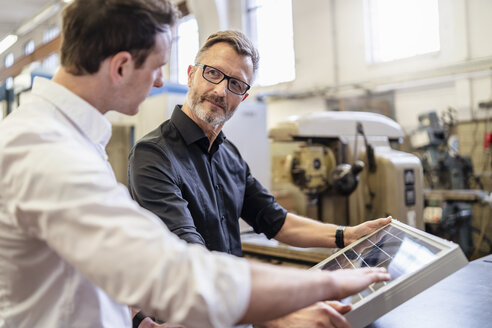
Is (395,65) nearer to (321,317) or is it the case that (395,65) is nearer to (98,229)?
(321,317)

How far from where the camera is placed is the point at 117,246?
55cm

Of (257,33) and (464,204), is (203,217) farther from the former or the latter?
(257,33)

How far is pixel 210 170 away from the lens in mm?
1403

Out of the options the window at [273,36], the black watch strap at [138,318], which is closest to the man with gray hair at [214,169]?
the black watch strap at [138,318]

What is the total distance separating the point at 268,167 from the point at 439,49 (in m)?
2.30

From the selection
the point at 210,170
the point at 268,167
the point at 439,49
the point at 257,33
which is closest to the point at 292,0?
the point at 257,33

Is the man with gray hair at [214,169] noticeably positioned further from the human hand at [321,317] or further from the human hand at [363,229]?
the human hand at [321,317]

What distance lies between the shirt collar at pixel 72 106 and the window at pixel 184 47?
627 centimetres

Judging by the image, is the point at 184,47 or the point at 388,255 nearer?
the point at 388,255

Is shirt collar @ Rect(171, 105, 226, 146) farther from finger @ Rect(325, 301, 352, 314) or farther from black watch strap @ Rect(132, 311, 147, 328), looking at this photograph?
finger @ Rect(325, 301, 352, 314)

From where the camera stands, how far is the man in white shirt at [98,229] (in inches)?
21.7

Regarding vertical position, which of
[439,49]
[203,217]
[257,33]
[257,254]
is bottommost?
[257,254]

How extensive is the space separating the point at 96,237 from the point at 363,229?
0.91 meters

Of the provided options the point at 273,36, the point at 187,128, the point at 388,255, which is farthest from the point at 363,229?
the point at 273,36
